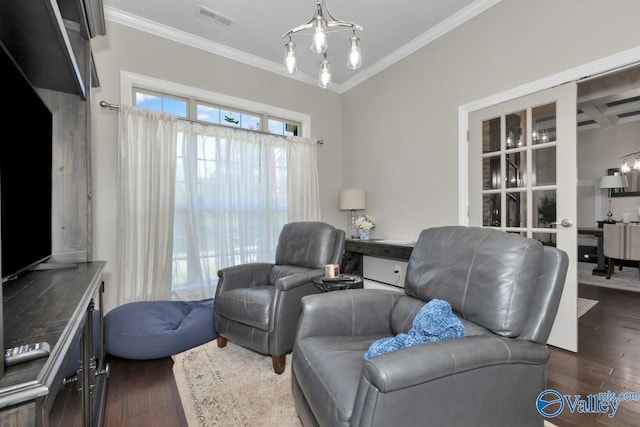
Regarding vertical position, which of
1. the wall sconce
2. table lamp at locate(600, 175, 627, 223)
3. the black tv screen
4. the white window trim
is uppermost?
the white window trim

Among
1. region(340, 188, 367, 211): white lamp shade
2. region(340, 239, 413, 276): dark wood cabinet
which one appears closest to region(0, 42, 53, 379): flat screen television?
region(340, 239, 413, 276): dark wood cabinet

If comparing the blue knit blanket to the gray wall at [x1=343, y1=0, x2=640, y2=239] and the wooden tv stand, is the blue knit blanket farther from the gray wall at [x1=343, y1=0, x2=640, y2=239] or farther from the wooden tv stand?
the gray wall at [x1=343, y1=0, x2=640, y2=239]

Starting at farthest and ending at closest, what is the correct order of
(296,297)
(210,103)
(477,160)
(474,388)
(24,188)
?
1. (210,103)
2. (477,160)
3. (296,297)
4. (24,188)
5. (474,388)

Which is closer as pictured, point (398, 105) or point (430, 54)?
point (430, 54)

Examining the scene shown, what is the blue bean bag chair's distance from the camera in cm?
201

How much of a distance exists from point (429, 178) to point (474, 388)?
8.26 ft

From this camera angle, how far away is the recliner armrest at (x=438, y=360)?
2.67 ft

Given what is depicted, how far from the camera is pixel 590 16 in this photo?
2.07 metres

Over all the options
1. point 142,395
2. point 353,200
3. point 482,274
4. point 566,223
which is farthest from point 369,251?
point 142,395

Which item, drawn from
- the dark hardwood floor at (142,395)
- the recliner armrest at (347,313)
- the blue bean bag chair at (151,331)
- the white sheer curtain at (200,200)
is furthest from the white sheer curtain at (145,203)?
the recliner armrest at (347,313)

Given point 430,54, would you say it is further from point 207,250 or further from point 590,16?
point 207,250

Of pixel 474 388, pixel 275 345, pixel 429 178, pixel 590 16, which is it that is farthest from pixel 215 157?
pixel 590 16

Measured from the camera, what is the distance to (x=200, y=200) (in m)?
3.07

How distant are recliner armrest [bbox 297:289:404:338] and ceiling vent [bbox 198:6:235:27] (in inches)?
110
